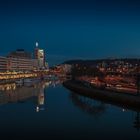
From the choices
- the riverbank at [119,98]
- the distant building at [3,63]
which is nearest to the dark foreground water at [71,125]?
the riverbank at [119,98]

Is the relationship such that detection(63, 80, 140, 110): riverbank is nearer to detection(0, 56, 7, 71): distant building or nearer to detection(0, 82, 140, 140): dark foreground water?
detection(0, 82, 140, 140): dark foreground water

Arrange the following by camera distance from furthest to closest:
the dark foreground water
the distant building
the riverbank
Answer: the distant building, the riverbank, the dark foreground water

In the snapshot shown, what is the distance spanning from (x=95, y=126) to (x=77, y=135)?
3.38 meters

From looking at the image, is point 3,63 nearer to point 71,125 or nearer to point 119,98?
point 119,98

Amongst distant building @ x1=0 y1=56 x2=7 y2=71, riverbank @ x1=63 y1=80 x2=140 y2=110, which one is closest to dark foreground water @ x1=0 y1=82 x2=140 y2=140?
riverbank @ x1=63 y1=80 x2=140 y2=110

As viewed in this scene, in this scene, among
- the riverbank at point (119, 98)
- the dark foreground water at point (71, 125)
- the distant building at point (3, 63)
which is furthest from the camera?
the distant building at point (3, 63)

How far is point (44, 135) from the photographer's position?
1855cm

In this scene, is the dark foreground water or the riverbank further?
the riverbank

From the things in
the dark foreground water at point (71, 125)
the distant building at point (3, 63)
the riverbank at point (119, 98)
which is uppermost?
the distant building at point (3, 63)

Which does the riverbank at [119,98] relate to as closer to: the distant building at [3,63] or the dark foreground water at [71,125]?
the dark foreground water at [71,125]

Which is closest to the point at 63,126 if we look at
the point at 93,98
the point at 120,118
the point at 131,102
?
the point at 120,118

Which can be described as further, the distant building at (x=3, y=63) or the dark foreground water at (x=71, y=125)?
the distant building at (x=3, y=63)

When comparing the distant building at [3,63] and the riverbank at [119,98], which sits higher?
the distant building at [3,63]

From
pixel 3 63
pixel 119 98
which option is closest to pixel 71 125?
pixel 119 98
